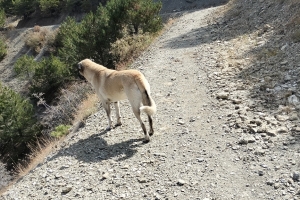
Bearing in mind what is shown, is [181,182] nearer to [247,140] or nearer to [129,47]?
[247,140]

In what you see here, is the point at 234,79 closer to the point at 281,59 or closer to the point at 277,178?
the point at 281,59

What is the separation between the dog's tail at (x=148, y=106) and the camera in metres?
6.20

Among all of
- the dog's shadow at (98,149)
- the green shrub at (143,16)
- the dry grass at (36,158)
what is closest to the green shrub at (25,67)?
the green shrub at (143,16)

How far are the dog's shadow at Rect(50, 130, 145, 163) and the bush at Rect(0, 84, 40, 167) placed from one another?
13710 millimetres

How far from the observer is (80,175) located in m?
6.41

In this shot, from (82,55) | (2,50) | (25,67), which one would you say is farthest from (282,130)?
(2,50)

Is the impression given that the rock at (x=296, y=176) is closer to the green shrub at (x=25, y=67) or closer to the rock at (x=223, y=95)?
the rock at (x=223, y=95)

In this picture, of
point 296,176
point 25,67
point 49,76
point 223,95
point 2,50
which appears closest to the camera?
point 296,176

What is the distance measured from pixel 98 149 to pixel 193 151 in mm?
2118

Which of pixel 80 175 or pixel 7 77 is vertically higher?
pixel 80 175

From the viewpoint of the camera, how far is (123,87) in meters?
6.91

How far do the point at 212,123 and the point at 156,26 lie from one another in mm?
12715

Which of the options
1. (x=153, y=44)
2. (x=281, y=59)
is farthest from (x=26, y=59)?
(x=281, y=59)

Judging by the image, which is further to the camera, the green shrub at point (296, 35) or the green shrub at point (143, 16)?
the green shrub at point (143, 16)
